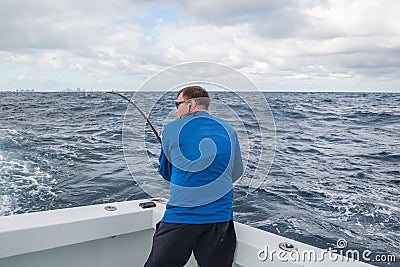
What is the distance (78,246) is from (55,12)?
1098cm

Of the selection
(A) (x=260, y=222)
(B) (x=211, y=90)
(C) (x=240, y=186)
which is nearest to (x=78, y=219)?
(B) (x=211, y=90)

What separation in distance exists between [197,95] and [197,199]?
425mm

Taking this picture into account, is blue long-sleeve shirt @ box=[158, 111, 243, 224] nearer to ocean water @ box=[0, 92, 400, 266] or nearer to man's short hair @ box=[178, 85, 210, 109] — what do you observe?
man's short hair @ box=[178, 85, 210, 109]

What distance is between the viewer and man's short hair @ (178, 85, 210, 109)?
4.93 ft

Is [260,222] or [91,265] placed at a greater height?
[91,265]

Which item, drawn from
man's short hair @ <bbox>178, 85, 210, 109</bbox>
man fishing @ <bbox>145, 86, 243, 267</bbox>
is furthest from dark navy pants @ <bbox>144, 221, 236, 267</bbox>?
man's short hair @ <bbox>178, 85, 210, 109</bbox>

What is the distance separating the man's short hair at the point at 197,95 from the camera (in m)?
1.50

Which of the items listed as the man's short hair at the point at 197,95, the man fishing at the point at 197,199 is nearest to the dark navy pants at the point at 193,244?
the man fishing at the point at 197,199

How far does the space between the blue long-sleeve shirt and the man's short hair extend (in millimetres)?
105

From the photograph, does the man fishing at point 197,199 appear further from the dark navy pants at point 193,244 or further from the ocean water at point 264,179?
the ocean water at point 264,179

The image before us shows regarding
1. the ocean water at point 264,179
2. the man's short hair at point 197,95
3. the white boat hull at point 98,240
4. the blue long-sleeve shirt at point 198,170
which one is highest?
the man's short hair at point 197,95

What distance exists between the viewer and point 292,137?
902 centimetres

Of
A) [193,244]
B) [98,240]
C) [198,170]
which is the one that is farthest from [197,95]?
[98,240]

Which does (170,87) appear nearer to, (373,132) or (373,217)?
(373,217)
